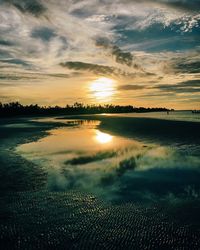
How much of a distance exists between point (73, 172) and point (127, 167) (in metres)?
3.25

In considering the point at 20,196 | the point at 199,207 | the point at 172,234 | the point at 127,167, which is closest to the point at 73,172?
the point at 127,167

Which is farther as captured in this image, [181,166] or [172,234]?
[181,166]

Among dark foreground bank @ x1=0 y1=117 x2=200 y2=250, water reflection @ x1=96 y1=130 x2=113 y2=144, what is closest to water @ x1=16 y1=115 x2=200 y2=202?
dark foreground bank @ x1=0 y1=117 x2=200 y2=250

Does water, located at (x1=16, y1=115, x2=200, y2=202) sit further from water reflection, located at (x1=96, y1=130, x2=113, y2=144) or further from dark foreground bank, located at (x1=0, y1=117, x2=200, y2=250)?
water reflection, located at (x1=96, y1=130, x2=113, y2=144)

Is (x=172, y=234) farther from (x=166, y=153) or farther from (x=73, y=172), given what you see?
(x=166, y=153)

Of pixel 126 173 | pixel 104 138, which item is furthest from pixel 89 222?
pixel 104 138

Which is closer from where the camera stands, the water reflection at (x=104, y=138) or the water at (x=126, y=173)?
the water at (x=126, y=173)

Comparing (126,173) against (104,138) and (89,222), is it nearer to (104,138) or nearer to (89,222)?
(89,222)

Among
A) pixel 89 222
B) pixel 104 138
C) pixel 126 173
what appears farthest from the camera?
pixel 104 138

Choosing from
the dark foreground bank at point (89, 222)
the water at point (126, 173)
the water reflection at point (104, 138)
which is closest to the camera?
the dark foreground bank at point (89, 222)

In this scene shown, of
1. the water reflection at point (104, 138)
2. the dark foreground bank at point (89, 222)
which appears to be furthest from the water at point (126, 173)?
the water reflection at point (104, 138)

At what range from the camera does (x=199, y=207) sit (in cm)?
977

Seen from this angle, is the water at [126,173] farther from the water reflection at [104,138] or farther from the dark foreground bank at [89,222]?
the water reflection at [104,138]

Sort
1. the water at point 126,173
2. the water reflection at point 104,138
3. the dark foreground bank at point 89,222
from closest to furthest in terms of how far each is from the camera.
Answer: the dark foreground bank at point 89,222
the water at point 126,173
the water reflection at point 104,138
